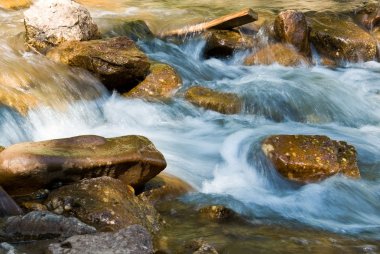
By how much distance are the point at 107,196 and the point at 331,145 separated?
3.14 metres

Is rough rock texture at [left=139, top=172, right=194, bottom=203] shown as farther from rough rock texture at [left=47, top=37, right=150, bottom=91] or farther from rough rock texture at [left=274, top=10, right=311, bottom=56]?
rough rock texture at [left=274, top=10, right=311, bottom=56]

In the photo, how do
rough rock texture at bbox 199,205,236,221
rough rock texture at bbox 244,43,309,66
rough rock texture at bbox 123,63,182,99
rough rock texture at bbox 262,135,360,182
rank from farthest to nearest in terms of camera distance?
rough rock texture at bbox 244,43,309,66 < rough rock texture at bbox 123,63,182,99 < rough rock texture at bbox 262,135,360,182 < rough rock texture at bbox 199,205,236,221

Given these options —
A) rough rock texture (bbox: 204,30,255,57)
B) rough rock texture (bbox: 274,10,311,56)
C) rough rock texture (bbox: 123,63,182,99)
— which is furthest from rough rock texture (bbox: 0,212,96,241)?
rough rock texture (bbox: 274,10,311,56)

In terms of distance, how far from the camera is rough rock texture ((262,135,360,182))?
251 inches

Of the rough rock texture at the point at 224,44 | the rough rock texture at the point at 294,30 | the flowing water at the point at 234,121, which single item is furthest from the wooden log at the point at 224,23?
the rough rock texture at the point at 294,30

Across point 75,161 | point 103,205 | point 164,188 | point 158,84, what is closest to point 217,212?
point 164,188

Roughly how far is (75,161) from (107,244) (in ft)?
5.17

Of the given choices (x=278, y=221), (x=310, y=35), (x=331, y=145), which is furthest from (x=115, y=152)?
(x=310, y=35)

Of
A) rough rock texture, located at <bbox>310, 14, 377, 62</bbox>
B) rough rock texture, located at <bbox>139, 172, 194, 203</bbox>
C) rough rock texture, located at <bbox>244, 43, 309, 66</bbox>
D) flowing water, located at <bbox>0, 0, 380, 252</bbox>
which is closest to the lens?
rough rock texture, located at <bbox>139, 172, 194, 203</bbox>

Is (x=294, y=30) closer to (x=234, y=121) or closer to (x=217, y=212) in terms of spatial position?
(x=234, y=121)

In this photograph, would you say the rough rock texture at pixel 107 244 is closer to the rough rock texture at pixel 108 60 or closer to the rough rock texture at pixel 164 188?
the rough rock texture at pixel 164 188

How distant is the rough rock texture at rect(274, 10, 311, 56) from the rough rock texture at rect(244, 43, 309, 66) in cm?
18

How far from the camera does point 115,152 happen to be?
17.2 ft

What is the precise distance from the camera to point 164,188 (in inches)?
227
